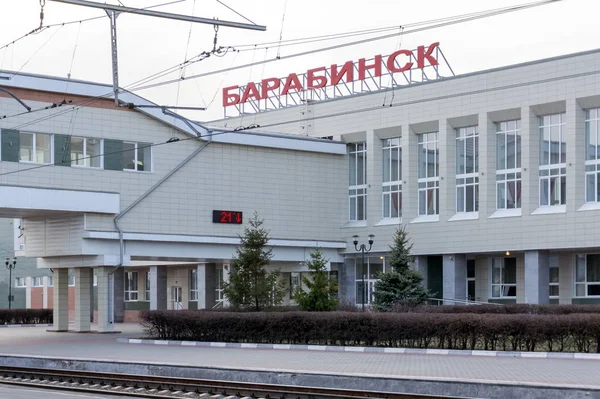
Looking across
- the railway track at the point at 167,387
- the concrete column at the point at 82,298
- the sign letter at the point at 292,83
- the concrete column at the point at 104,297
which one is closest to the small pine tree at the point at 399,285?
the concrete column at the point at 104,297

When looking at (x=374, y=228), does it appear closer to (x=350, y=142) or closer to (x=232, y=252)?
(x=350, y=142)

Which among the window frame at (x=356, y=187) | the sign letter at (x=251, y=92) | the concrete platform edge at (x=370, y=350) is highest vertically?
the sign letter at (x=251, y=92)

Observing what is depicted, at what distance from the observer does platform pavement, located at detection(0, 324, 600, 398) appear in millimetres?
22541

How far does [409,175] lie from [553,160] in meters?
8.46

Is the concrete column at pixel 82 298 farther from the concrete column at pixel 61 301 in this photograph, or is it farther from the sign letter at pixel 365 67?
the sign letter at pixel 365 67

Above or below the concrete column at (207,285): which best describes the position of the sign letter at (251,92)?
above

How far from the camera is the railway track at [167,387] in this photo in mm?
20734

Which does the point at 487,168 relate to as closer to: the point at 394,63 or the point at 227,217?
the point at 394,63

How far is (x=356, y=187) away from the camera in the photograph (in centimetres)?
5812

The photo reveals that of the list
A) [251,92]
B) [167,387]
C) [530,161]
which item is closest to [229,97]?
[251,92]

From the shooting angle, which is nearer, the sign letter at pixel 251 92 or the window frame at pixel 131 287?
Result: the sign letter at pixel 251 92

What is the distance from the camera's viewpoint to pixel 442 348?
33.6m

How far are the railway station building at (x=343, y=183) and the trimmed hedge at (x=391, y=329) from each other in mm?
7400

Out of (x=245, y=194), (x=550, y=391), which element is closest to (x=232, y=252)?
(x=245, y=194)
